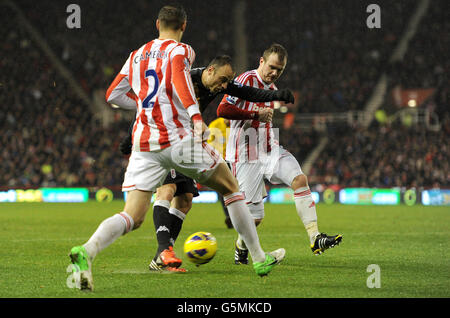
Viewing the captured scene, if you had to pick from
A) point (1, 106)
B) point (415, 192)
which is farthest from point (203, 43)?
point (415, 192)

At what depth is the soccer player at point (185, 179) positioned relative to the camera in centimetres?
572

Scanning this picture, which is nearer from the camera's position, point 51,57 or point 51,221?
→ point 51,221

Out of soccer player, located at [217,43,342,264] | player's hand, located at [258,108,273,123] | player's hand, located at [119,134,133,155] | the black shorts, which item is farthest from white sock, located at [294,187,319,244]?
player's hand, located at [119,134,133,155]

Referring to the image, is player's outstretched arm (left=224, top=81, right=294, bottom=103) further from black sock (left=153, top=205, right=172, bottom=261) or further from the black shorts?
black sock (left=153, top=205, right=172, bottom=261)

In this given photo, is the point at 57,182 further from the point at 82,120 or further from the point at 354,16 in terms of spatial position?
the point at 354,16

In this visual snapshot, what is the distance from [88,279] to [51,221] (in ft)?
30.6

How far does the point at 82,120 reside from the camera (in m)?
27.2

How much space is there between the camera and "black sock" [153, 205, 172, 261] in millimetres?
6248

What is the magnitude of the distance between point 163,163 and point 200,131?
0.43m

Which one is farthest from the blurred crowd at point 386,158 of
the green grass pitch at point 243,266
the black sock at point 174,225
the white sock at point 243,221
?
the white sock at point 243,221

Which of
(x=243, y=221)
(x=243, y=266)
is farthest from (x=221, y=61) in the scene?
(x=243, y=266)

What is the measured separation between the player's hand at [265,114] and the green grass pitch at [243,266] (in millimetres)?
1476

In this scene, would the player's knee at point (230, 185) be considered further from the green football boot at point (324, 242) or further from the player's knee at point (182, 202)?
the green football boot at point (324, 242)
